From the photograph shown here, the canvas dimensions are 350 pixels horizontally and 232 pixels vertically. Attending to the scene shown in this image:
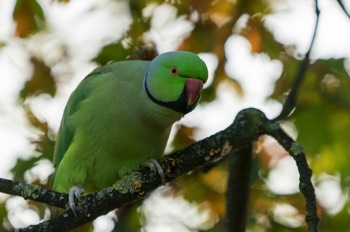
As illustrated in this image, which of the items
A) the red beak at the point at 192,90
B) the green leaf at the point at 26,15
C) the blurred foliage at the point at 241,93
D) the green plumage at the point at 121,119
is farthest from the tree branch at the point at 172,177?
the green leaf at the point at 26,15

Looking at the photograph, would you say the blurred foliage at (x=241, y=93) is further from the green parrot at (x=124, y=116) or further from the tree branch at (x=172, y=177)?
the tree branch at (x=172, y=177)

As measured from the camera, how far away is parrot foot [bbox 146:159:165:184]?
313 centimetres

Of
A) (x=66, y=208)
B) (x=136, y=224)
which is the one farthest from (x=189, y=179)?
(x=66, y=208)

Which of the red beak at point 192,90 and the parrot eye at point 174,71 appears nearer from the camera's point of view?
the red beak at point 192,90

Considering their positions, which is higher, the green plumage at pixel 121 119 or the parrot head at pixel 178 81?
the parrot head at pixel 178 81

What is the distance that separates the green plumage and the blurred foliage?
24.2 inches

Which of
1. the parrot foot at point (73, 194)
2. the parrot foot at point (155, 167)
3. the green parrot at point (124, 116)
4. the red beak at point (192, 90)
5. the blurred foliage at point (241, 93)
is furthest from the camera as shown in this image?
the blurred foliage at point (241, 93)

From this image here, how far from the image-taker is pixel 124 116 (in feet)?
11.9

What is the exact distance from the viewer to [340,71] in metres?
4.25

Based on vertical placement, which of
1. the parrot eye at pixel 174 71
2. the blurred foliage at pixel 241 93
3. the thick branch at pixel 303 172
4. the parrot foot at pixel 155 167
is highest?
the parrot eye at pixel 174 71

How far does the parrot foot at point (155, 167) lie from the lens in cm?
313

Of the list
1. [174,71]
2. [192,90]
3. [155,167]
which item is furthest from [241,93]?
[155,167]

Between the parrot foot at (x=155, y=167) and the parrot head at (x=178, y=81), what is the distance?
0.28 metres

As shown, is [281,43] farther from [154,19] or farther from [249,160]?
[249,160]
